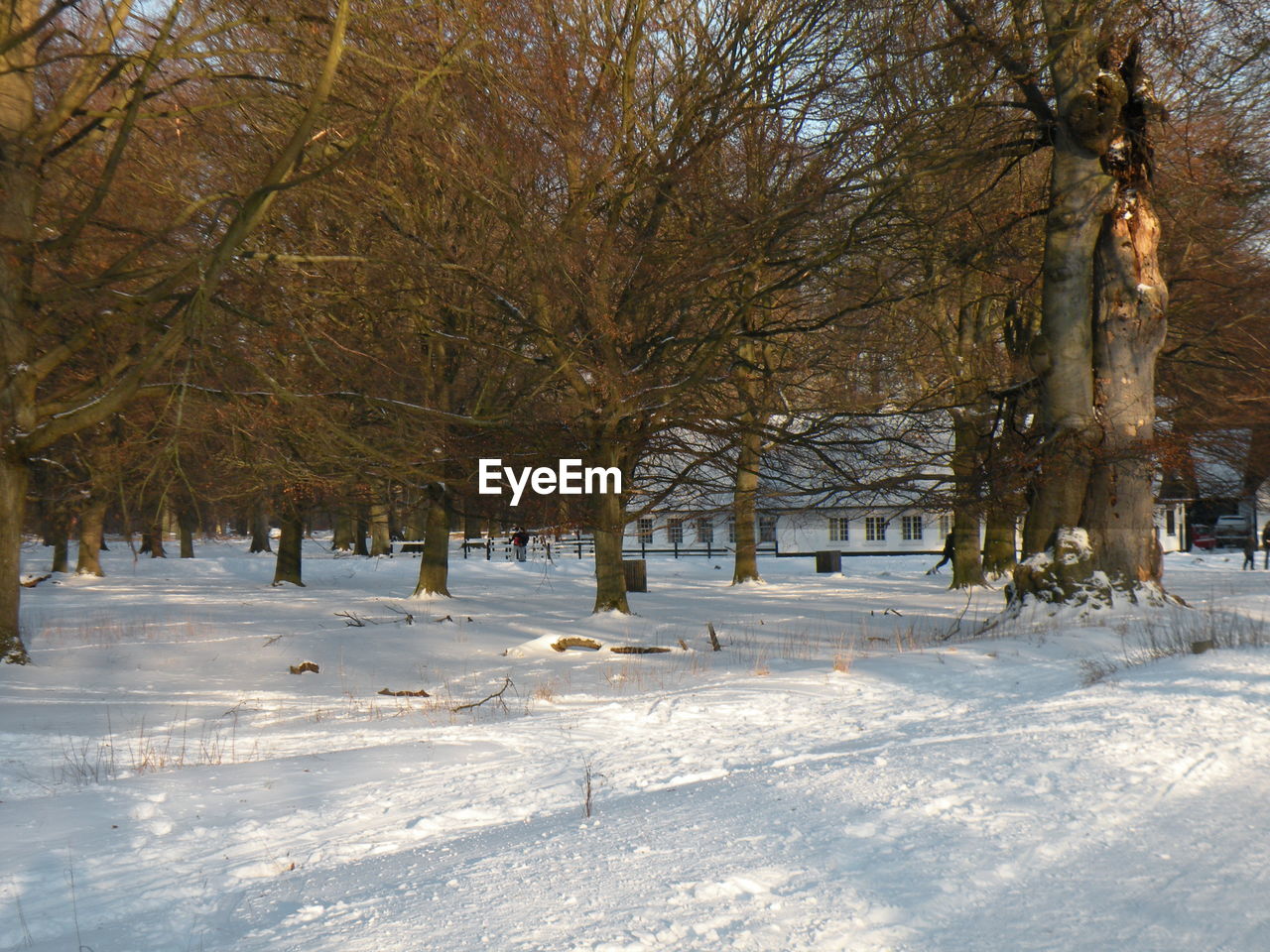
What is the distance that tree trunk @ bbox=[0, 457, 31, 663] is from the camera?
1210 centimetres

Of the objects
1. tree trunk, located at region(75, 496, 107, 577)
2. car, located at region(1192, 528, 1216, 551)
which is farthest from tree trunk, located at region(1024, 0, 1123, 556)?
car, located at region(1192, 528, 1216, 551)

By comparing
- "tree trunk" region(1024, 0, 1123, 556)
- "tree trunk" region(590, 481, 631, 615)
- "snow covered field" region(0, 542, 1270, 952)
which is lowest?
"snow covered field" region(0, 542, 1270, 952)

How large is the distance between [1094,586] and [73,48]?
1424 centimetres

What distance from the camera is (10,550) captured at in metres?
12.3

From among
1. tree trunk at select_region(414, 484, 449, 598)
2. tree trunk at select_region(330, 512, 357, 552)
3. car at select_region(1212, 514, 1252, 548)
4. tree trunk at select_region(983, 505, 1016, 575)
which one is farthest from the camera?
tree trunk at select_region(330, 512, 357, 552)

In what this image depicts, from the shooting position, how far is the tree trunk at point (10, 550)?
1210cm

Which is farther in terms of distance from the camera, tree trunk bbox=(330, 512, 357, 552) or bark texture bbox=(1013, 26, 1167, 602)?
tree trunk bbox=(330, 512, 357, 552)

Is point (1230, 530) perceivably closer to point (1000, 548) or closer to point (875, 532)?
point (875, 532)

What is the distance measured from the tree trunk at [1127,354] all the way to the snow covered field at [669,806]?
2.64 metres

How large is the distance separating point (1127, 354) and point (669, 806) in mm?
11480

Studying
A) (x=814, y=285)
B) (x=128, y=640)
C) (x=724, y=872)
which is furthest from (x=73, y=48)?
(x=724, y=872)

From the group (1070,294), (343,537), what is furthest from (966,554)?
(343,537)

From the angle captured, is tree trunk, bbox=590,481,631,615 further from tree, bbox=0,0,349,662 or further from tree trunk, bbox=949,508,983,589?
tree trunk, bbox=949,508,983,589

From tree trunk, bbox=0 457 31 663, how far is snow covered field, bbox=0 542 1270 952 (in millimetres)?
525
